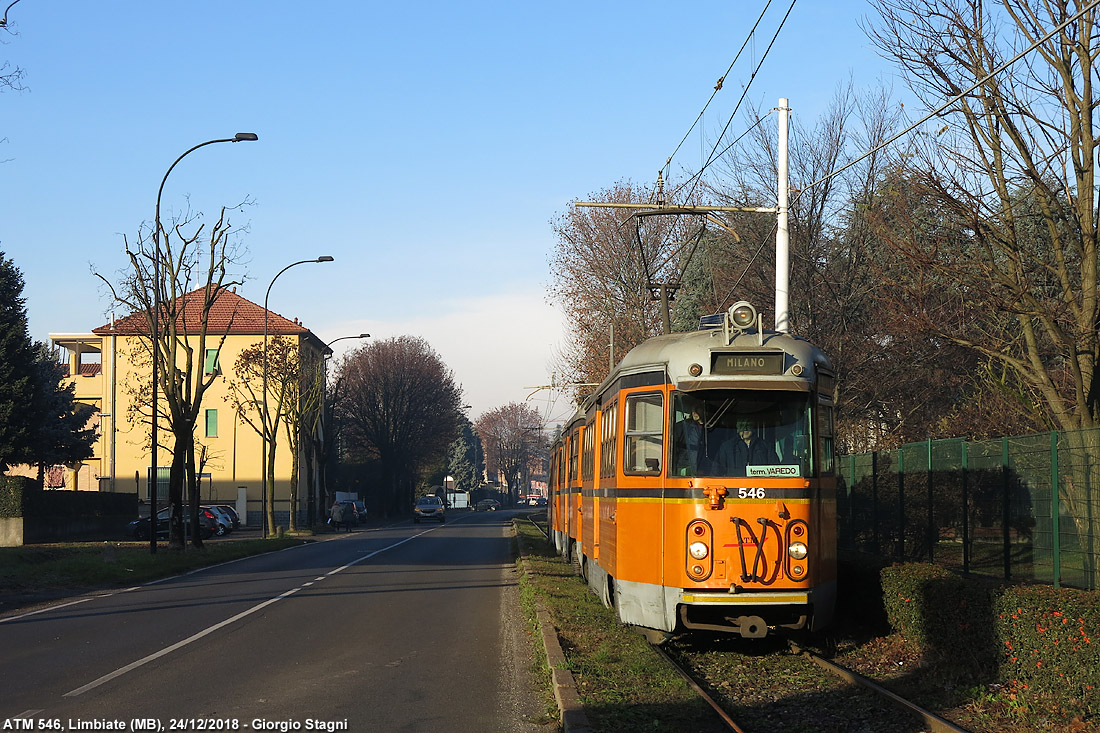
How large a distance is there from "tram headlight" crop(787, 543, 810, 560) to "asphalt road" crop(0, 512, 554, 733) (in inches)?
111

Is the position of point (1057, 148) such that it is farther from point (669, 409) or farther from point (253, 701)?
point (253, 701)

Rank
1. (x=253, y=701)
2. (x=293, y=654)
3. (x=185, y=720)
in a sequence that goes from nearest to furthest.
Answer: (x=185, y=720) → (x=253, y=701) → (x=293, y=654)

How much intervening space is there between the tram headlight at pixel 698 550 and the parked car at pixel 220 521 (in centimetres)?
4001

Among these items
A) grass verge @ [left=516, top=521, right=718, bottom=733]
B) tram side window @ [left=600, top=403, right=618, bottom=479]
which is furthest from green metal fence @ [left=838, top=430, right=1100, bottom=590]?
tram side window @ [left=600, top=403, right=618, bottom=479]

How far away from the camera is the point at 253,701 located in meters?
9.26

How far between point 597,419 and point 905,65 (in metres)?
7.29

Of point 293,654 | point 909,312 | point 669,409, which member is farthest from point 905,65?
point 293,654

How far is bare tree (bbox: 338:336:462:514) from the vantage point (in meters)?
80.1

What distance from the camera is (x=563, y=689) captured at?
9219 mm

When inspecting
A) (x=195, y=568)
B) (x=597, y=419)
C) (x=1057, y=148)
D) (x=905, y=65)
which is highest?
(x=905, y=65)

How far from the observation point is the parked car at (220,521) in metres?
48.2

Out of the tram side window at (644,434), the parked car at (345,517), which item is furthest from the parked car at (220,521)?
the tram side window at (644,434)

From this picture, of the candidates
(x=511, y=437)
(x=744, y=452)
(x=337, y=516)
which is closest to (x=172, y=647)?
(x=744, y=452)

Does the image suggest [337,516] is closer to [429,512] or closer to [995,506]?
[429,512]
